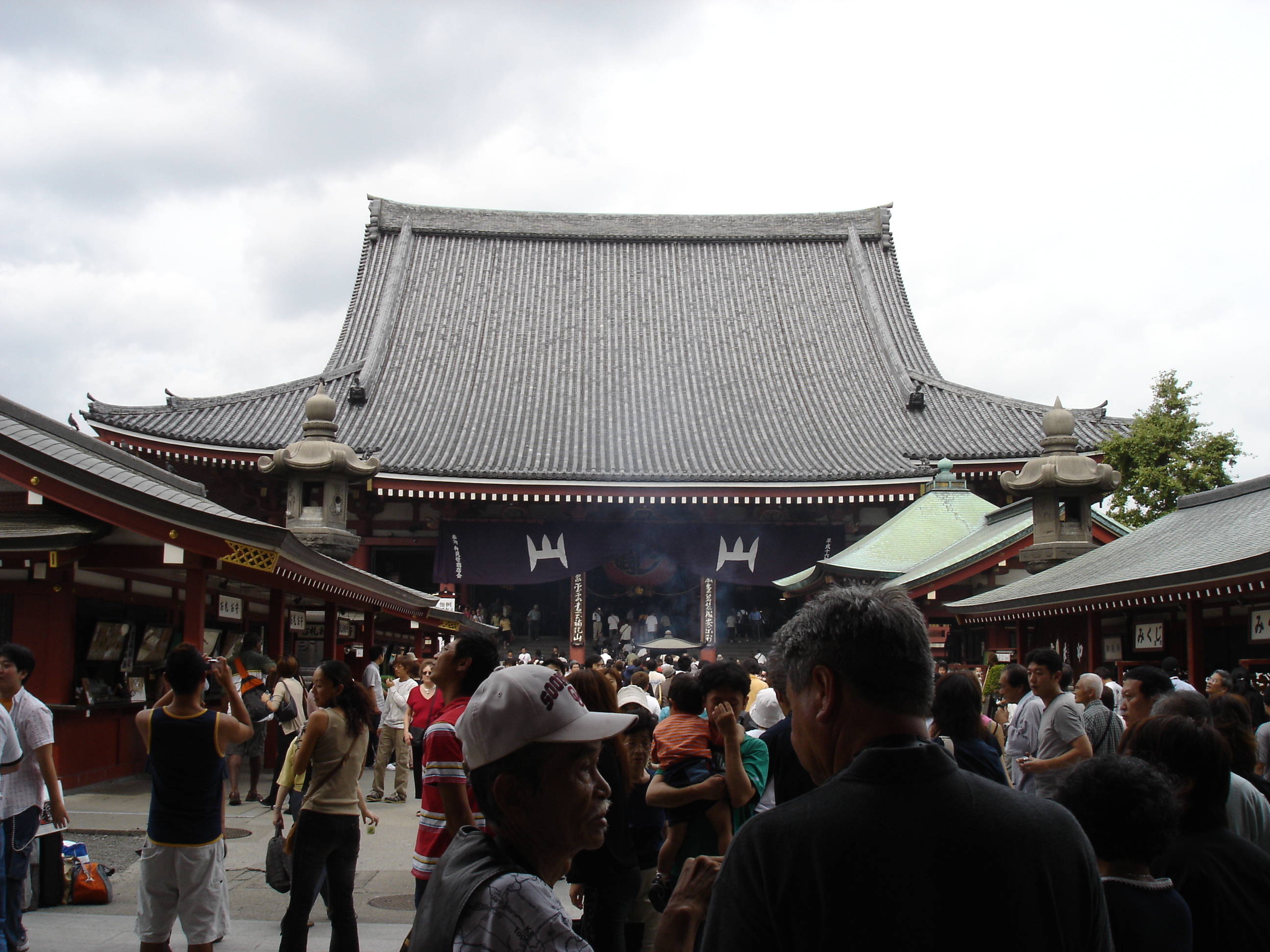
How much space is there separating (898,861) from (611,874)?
2.49 metres

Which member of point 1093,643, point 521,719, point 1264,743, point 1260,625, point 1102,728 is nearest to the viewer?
point 521,719

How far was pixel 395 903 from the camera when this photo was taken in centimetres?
639

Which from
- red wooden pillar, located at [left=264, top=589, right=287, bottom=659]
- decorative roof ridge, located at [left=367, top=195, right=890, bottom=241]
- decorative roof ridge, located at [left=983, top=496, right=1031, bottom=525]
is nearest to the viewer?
red wooden pillar, located at [left=264, top=589, right=287, bottom=659]

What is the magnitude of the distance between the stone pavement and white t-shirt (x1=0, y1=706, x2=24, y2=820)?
826 millimetres

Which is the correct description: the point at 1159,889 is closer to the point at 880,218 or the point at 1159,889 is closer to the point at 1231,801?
the point at 1231,801

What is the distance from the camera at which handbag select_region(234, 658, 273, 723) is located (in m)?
9.16

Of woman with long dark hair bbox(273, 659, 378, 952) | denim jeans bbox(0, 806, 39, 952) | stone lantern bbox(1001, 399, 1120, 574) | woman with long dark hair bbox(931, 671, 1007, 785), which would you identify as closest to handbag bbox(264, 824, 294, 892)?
woman with long dark hair bbox(273, 659, 378, 952)

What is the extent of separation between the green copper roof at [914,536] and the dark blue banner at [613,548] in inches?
157

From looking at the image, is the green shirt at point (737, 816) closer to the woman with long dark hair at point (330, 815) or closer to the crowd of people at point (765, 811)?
the crowd of people at point (765, 811)

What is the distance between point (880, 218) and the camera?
29.6 meters

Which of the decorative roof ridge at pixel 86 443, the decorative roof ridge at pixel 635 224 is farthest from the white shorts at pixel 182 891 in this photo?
the decorative roof ridge at pixel 635 224

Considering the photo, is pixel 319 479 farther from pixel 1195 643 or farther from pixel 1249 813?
pixel 1249 813

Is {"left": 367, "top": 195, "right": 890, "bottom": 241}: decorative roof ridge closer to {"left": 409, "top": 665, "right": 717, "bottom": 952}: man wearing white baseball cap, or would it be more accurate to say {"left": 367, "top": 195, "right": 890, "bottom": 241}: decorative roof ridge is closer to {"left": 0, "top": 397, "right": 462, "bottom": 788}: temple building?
{"left": 0, "top": 397, "right": 462, "bottom": 788}: temple building

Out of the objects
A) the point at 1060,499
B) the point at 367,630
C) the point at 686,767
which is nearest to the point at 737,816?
the point at 686,767
